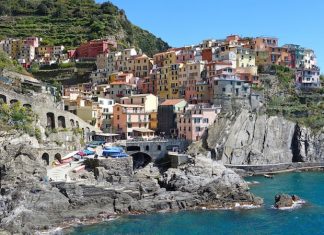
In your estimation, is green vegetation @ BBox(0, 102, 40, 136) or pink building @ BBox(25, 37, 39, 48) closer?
green vegetation @ BBox(0, 102, 40, 136)

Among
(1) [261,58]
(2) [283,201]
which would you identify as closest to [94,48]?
(1) [261,58]

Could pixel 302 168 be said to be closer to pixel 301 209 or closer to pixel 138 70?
pixel 301 209

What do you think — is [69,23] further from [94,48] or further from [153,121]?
[153,121]

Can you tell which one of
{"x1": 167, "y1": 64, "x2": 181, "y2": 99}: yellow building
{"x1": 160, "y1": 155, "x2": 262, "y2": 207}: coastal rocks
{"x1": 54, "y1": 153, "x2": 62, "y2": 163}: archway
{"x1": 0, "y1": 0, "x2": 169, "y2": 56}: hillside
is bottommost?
{"x1": 160, "y1": 155, "x2": 262, "y2": 207}: coastal rocks

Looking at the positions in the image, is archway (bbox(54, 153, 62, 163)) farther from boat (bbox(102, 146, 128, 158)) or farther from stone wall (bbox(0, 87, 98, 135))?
stone wall (bbox(0, 87, 98, 135))

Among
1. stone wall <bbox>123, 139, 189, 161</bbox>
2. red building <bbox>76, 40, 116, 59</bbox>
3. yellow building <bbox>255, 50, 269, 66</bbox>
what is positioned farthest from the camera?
red building <bbox>76, 40, 116, 59</bbox>

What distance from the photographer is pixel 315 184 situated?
66062 mm

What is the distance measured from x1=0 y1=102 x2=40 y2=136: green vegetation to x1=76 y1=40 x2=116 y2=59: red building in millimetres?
43713

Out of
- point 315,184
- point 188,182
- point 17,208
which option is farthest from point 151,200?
point 315,184

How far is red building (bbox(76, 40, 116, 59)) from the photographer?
10119 centimetres

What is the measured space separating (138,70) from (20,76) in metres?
25.6

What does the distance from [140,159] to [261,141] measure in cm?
1906

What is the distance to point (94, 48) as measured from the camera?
333ft

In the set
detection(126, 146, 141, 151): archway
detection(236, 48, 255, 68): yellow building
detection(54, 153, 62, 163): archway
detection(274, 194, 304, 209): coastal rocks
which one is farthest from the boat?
detection(236, 48, 255, 68): yellow building
